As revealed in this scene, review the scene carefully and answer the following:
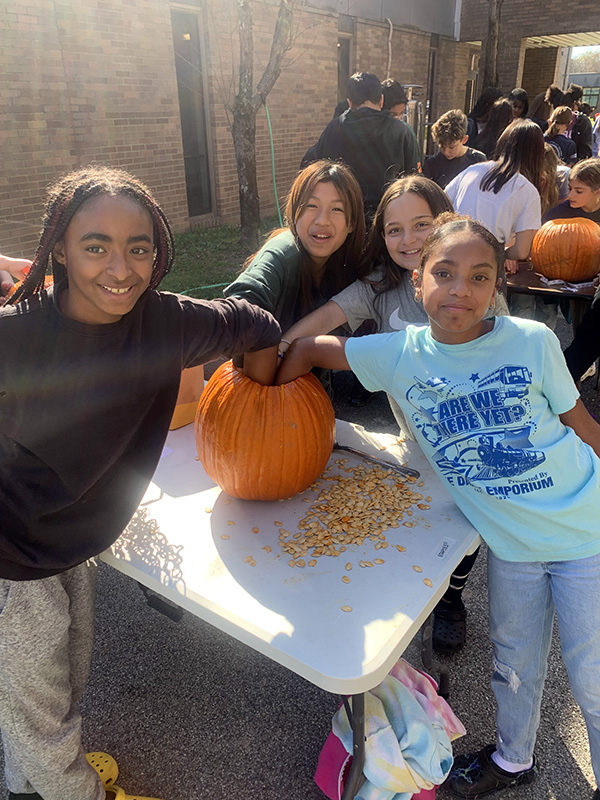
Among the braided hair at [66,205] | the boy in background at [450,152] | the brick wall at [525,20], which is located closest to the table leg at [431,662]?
the braided hair at [66,205]

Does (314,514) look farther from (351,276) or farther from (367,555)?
(351,276)

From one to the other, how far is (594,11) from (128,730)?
804 inches

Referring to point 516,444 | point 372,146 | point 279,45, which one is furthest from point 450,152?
point 516,444

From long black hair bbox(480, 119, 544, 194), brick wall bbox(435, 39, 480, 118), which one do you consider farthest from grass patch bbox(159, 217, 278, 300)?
brick wall bbox(435, 39, 480, 118)

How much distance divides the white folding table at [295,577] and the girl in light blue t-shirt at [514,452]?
0.13 m

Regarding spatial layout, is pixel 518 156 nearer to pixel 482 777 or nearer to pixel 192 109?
pixel 482 777

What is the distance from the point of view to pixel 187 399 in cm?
211

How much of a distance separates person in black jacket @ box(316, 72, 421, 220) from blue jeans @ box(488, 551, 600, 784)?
350 centimetres

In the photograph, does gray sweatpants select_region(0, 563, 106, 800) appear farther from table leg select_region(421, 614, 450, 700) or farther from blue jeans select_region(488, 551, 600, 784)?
blue jeans select_region(488, 551, 600, 784)

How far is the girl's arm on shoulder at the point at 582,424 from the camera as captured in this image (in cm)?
154

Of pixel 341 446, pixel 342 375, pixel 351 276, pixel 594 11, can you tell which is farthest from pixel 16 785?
pixel 594 11

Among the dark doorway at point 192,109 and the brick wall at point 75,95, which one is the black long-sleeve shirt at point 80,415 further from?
the dark doorway at point 192,109

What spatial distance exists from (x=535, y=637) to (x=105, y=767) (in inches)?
52.0

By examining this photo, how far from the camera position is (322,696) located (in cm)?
207
